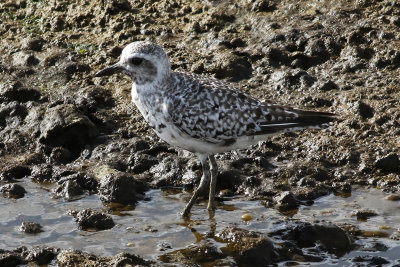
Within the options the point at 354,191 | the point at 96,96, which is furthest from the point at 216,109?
the point at 96,96

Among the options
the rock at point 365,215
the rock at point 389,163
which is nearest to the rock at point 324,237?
the rock at point 365,215

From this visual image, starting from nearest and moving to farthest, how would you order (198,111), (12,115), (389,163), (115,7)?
(198,111)
(389,163)
(12,115)
(115,7)

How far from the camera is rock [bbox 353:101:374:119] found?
978cm

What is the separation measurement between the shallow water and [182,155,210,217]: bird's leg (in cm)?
11

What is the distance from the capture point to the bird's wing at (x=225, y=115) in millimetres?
8281

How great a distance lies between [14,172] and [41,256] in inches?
78.3

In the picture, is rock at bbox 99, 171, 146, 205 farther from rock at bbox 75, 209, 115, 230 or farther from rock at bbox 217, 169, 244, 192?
rock at bbox 217, 169, 244, 192

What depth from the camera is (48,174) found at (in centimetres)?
941

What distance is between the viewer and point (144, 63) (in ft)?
27.6

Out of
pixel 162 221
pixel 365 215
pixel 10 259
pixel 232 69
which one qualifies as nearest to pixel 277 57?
pixel 232 69

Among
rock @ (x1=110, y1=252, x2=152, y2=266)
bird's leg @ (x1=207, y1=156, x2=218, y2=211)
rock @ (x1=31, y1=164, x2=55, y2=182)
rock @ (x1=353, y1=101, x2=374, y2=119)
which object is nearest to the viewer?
rock @ (x1=110, y1=252, x2=152, y2=266)

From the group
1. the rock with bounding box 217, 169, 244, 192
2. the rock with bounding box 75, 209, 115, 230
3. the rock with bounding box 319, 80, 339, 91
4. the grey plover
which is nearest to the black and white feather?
the grey plover

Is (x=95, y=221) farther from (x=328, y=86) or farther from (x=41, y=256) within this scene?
(x=328, y=86)

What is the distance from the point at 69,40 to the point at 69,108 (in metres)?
2.33
